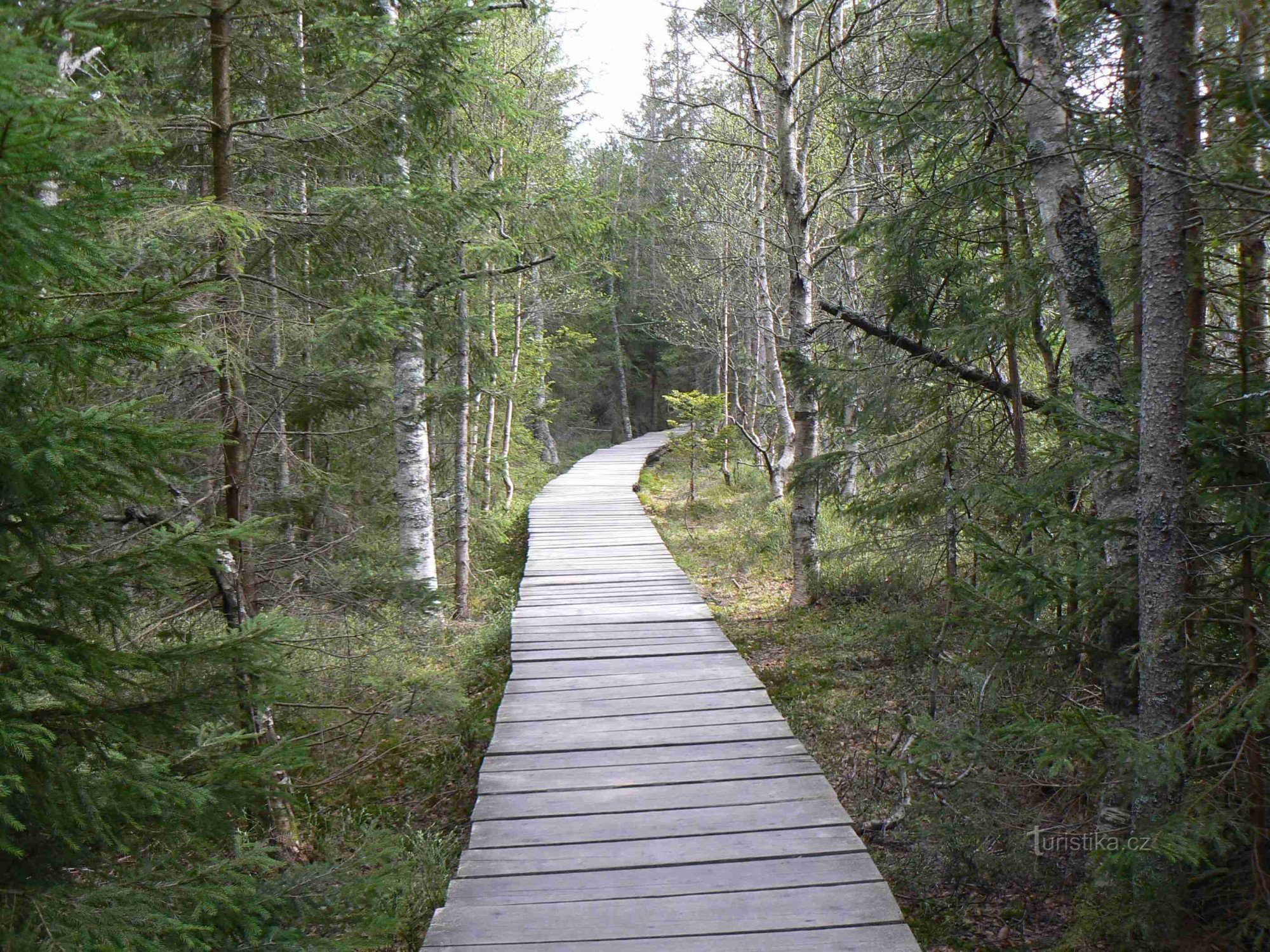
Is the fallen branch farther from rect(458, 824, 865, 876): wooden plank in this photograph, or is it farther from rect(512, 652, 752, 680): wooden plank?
rect(458, 824, 865, 876): wooden plank

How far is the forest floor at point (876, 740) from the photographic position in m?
3.62

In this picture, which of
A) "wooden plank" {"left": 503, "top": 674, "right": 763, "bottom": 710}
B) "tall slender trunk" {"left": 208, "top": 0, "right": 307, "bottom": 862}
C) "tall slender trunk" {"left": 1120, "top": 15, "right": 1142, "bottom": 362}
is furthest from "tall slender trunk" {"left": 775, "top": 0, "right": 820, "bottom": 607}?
"tall slender trunk" {"left": 208, "top": 0, "right": 307, "bottom": 862}

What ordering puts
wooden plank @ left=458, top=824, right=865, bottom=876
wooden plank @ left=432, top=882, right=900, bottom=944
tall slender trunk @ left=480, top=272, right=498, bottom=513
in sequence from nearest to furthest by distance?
1. wooden plank @ left=432, top=882, right=900, bottom=944
2. wooden plank @ left=458, top=824, right=865, bottom=876
3. tall slender trunk @ left=480, top=272, right=498, bottom=513

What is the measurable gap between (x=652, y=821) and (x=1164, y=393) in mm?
2890

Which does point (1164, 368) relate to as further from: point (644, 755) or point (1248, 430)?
point (644, 755)

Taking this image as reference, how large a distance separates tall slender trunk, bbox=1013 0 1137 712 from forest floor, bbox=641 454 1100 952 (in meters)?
1.02

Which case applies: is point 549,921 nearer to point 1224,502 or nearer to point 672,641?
point 1224,502

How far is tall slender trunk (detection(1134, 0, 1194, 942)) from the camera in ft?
8.75

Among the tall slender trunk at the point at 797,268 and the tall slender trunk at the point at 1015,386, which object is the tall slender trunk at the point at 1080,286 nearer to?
the tall slender trunk at the point at 1015,386

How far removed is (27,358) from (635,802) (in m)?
3.28

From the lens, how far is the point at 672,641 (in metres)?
6.52

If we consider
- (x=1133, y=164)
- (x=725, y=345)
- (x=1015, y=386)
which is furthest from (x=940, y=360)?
(x=725, y=345)

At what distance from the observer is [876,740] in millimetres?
5508

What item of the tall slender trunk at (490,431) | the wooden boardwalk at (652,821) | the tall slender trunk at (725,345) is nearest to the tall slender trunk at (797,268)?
the wooden boardwalk at (652,821)
